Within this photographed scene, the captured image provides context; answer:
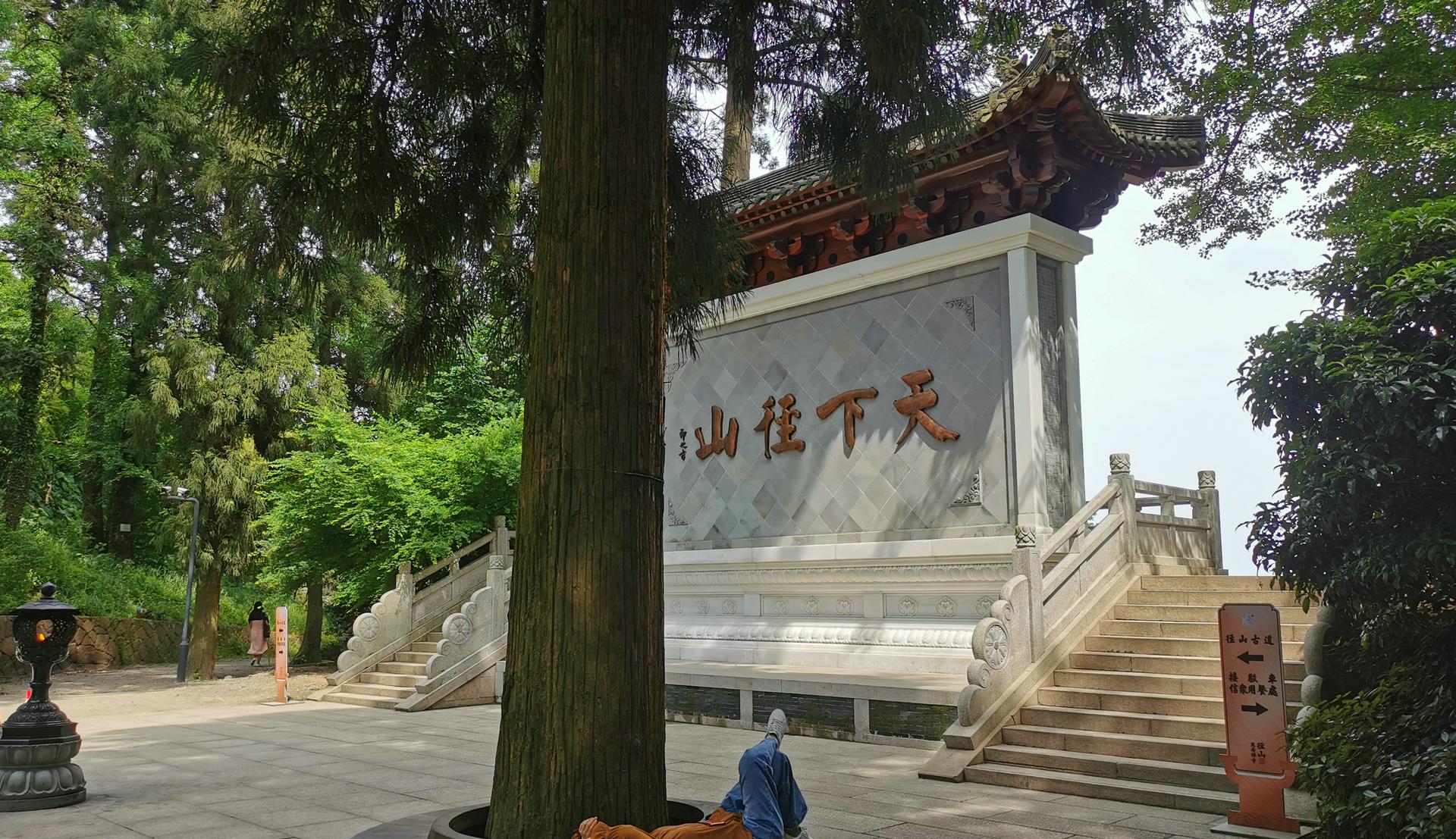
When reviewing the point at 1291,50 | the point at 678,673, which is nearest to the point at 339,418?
the point at 678,673

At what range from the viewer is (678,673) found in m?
10.6

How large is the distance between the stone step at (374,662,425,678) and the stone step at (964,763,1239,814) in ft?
29.2

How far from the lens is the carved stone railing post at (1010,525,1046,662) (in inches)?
326

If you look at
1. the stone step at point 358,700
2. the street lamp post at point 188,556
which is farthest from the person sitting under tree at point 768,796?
the street lamp post at point 188,556

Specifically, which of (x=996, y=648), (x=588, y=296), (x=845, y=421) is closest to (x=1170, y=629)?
(x=996, y=648)

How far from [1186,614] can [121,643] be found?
21.0 metres

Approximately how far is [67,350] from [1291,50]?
21189 millimetres

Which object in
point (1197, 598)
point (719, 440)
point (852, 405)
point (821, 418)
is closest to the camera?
point (1197, 598)

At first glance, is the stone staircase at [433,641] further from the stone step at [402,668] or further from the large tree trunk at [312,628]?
the large tree trunk at [312,628]

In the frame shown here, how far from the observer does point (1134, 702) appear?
7.52 meters

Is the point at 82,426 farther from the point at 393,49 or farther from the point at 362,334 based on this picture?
the point at 393,49

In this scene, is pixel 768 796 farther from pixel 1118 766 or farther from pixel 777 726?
pixel 1118 766

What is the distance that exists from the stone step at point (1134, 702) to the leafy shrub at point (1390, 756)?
1955 millimetres

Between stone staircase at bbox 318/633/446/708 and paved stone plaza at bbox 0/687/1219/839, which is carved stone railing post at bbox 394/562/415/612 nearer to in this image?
stone staircase at bbox 318/633/446/708
